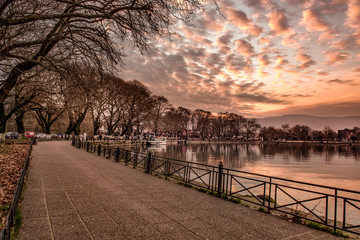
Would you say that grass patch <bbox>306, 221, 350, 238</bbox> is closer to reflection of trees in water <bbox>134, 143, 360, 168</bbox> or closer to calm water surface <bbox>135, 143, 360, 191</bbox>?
calm water surface <bbox>135, 143, 360, 191</bbox>

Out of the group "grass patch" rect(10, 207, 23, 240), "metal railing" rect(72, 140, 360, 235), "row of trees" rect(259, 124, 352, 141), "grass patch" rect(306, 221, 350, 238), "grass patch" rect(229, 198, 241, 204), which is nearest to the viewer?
"grass patch" rect(10, 207, 23, 240)

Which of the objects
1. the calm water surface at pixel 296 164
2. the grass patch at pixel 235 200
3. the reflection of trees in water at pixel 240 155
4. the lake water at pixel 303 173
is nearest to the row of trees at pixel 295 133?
the reflection of trees in water at pixel 240 155

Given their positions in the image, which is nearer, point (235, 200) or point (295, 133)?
point (235, 200)

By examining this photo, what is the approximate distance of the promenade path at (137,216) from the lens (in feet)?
17.0

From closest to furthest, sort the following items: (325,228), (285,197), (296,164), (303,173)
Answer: (325,228) → (285,197) → (303,173) → (296,164)

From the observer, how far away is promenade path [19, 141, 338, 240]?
5.17m

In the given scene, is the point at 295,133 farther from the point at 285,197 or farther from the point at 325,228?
the point at 325,228

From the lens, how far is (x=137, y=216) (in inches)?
245

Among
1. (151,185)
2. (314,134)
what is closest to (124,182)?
(151,185)

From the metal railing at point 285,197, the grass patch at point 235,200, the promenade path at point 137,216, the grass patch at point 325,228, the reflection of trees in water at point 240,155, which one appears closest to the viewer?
the promenade path at point 137,216

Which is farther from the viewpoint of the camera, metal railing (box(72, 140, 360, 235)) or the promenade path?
metal railing (box(72, 140, 360, 235))

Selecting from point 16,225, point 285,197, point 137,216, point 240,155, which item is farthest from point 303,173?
point 16,225

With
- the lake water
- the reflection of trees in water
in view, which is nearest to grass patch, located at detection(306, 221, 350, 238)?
the lake water

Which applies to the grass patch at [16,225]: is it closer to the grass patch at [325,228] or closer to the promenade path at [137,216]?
the promenade path at [137,216]
